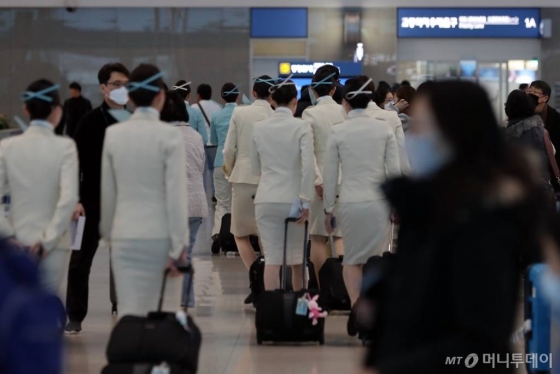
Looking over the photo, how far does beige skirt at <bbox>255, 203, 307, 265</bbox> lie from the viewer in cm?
796

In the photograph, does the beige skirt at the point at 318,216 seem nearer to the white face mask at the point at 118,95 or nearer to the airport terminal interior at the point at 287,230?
the airport terminal interior at the point at 287,230

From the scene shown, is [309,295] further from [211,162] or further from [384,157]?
[211,162]

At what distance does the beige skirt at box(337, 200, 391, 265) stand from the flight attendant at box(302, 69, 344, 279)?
109cm

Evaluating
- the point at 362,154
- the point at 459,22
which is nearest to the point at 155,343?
the point at 362,154

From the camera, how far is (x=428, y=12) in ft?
76.6

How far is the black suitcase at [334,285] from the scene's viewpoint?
8.50 metres

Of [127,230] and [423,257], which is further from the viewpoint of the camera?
[127,230]

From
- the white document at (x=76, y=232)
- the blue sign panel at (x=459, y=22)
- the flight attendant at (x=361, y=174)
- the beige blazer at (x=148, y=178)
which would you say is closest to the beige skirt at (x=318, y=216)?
the flight attendant at (x=361, y=174)

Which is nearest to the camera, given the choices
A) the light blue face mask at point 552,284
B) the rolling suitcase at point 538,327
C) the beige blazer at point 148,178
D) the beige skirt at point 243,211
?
the light blue face mask at point 552,284

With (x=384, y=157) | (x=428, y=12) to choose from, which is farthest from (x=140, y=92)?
(x=428, y=12)

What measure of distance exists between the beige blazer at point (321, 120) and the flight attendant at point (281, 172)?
0.75 metres

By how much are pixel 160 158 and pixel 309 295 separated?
2273mm

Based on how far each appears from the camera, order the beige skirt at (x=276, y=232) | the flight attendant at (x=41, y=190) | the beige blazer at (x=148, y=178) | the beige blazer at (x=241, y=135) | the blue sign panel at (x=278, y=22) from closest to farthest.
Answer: the beige blazer at (x=148, y=178) < the flight attendant at (x=41, y=190) < the beige skirt at (x=276, y=232) < the beige blazer at (x=241, y=135) < the blue sign panel at (x=278, y=22)

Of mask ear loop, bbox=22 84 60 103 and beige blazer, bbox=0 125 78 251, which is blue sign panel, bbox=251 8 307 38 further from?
beige blazer, bbox=0 125 78 251
